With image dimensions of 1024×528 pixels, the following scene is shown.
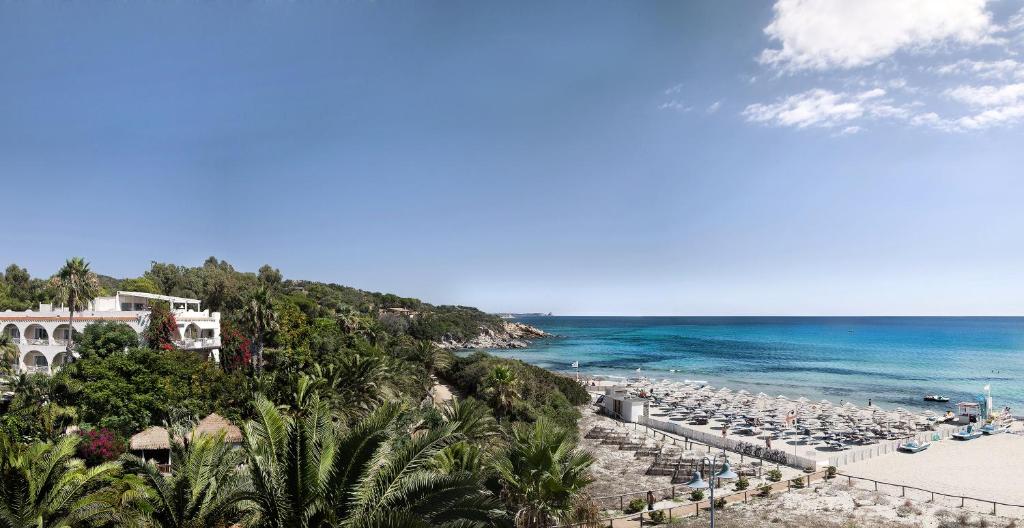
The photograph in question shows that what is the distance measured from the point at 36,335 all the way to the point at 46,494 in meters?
30.4

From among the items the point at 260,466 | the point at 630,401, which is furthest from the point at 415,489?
the point at 630,401

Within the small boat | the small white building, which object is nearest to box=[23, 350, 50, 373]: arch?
the small white building

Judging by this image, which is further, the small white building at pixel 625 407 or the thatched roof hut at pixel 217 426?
the small white building at pixel 625 407

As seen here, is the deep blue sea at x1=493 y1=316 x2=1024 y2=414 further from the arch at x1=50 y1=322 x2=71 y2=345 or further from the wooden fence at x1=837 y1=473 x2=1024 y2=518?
the arch at x1=50 y1=322 x2=71 y2=345

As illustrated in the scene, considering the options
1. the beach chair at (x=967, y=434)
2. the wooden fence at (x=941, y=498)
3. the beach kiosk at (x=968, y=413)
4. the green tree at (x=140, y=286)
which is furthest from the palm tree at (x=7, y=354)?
the beach kiosk at (x=968, y=413)

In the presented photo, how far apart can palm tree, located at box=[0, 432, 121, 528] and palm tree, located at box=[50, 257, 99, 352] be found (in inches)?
858

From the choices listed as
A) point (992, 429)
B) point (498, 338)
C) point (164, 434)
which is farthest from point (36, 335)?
point (498, 338)

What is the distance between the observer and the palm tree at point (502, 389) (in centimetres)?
3148

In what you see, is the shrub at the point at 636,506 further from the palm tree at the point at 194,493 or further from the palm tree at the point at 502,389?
the palm tree at the point at 194,493

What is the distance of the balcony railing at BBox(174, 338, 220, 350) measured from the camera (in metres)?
32.8

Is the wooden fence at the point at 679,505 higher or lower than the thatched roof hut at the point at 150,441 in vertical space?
lower

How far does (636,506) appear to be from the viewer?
2028cm

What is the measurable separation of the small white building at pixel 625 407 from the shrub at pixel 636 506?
1867cm

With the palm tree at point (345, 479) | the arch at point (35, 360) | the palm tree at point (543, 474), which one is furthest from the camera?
the arch at point (35, 360)
